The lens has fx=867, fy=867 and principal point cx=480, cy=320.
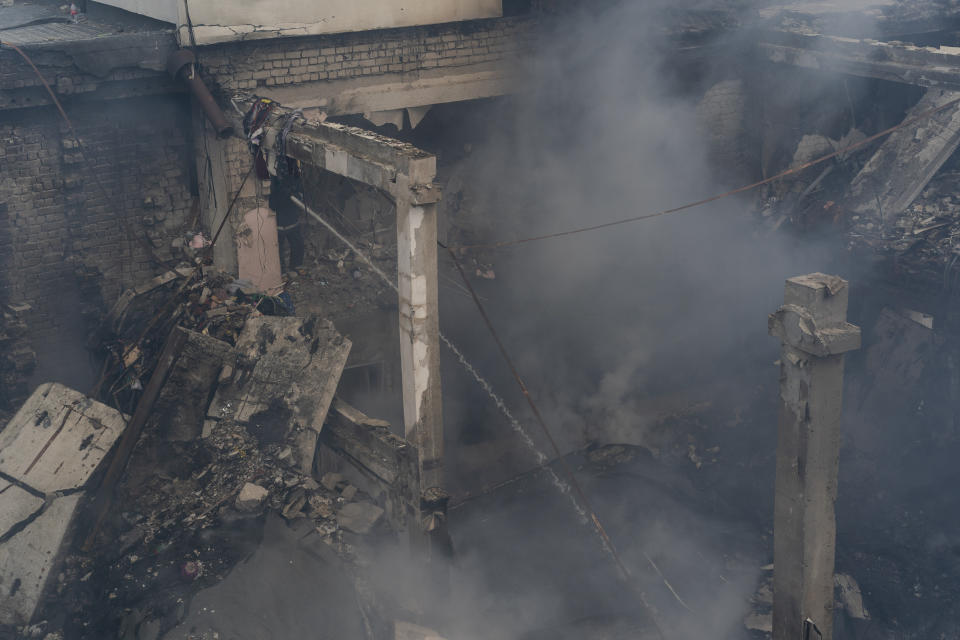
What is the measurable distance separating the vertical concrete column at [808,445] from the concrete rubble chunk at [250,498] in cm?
444

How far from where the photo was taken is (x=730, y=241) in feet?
40.0

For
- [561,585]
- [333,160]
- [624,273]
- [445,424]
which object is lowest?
[561,585]

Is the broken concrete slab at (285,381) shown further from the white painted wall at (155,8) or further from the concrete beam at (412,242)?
the white painted wall at (155,8)

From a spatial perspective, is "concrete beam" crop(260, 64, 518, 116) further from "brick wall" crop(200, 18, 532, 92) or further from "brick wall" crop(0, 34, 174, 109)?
"brick wall" crop(0, 34, 174, 109)

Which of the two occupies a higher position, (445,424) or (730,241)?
(730,241)

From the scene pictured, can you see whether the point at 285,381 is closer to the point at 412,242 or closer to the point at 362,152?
the point at 412,242

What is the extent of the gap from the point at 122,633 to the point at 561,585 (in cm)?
418

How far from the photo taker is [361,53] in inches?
389

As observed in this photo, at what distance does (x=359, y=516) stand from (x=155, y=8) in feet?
19.7

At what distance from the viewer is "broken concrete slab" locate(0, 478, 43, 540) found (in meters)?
7.45

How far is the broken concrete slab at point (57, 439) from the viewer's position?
772 cm

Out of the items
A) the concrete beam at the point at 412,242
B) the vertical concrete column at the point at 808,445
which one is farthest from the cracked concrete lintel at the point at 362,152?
the vertical concrete column at the point at 808,445

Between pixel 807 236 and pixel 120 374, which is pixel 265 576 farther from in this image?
pixel 807 236

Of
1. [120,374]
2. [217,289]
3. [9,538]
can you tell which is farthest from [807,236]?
[9,538]
